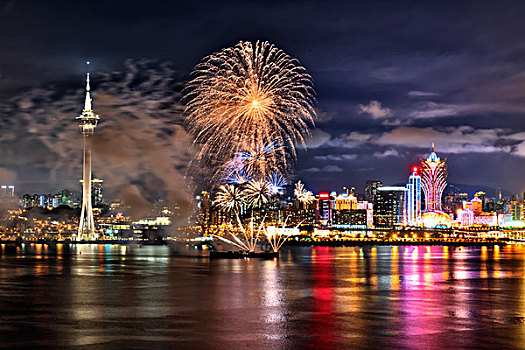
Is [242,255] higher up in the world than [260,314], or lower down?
lower down

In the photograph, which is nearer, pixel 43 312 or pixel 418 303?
pixel 43 312

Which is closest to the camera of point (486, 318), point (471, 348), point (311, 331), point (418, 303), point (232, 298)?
point (471, 348)

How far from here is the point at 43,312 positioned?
107 feet

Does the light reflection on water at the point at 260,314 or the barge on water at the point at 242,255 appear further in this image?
the barge on water at the point at 242,255

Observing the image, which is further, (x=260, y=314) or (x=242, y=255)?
(x=242, y=255)

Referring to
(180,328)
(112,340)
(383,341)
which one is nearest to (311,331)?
(383,341)

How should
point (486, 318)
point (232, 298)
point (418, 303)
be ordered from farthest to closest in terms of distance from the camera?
point (232, 298) → point (418, 303) → point (486, 318)

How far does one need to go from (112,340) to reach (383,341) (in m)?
9.60

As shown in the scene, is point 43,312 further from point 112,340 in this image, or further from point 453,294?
point 453,294

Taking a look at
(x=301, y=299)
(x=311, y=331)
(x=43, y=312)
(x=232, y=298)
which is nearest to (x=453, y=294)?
(x=301, y=299)

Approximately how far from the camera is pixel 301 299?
39.0m

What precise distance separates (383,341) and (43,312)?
17.1m

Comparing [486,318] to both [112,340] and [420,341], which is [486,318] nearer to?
[420,341]

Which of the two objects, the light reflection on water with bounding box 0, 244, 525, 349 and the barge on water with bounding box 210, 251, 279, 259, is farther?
the barge on water with bounding box 210, 251, 279, 259
